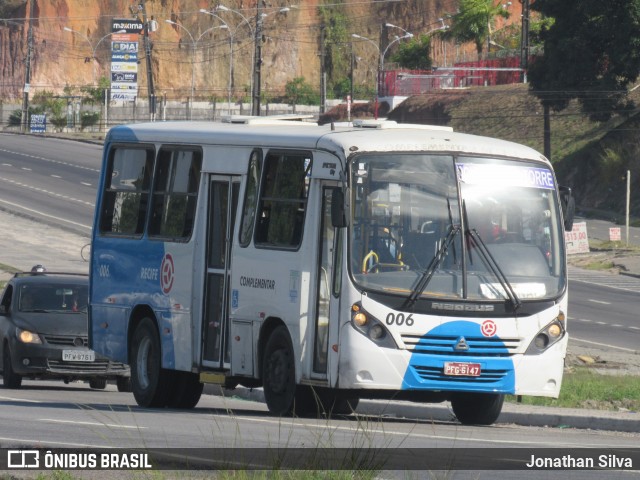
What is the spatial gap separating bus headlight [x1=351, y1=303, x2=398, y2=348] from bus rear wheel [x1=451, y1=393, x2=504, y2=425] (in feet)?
5.77

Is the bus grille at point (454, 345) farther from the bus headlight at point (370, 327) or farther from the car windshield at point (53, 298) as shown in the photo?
the car windshield at point (53, 298)

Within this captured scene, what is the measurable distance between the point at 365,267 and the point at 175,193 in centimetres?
332

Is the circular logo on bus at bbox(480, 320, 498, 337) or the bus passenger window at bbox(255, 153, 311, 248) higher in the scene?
the bus passenger window at bbox(255, 153, 311, 248)

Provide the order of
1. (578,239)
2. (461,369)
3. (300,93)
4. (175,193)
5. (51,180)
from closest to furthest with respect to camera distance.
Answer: (461,369) → (175,193) → (578,239) → (51,180) → (300,93)

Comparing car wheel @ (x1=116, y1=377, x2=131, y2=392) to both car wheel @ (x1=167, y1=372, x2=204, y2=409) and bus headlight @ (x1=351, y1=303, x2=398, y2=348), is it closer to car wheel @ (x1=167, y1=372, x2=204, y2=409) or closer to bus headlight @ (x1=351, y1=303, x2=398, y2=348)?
car wheel @ (x1=167, y1=372, x2=204, y2=409)

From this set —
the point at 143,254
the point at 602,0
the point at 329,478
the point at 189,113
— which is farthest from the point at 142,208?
the point at 189,113

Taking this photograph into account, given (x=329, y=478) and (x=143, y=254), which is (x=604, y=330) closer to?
(x=143, y=254)

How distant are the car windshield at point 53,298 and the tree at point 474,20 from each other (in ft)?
298

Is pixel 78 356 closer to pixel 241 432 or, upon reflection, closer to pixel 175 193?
pixel 175 193

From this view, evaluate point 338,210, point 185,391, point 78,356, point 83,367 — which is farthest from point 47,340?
point 338,210

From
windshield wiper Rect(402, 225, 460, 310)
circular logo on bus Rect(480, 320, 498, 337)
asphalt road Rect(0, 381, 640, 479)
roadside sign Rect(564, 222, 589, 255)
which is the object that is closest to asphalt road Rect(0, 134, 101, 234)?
roadside sign Rect(564, 222, 589, 255)

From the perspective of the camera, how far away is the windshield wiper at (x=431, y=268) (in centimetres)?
1334

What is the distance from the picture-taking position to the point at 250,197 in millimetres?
14781

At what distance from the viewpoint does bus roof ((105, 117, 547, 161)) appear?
14.0 m
